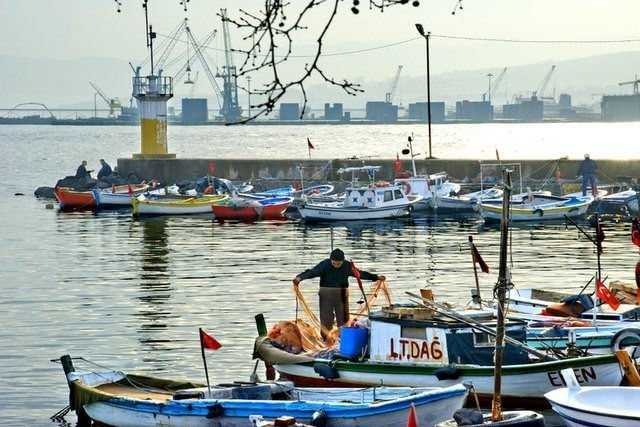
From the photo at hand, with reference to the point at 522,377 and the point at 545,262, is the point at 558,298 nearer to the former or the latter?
the point at 522,377

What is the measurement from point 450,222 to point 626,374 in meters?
41.5

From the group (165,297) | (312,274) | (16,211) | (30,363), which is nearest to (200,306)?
(165,297)

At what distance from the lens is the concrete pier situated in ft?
247

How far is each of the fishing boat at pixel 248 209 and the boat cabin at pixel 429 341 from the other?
41708mm

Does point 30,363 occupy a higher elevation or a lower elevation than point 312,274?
lower

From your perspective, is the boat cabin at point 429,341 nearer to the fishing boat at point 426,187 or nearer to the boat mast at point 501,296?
the boat mast at point 501,296

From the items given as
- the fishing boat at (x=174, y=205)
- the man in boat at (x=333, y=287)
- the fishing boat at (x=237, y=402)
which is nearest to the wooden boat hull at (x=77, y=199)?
the fishing boat at (x=174, y=205)

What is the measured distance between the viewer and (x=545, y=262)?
160 feet

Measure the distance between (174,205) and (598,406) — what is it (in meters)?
49.7

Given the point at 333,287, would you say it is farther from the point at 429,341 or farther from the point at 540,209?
the point at 540,209

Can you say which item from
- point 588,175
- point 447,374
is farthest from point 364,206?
point 447,374

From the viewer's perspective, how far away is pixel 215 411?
22.9 meters

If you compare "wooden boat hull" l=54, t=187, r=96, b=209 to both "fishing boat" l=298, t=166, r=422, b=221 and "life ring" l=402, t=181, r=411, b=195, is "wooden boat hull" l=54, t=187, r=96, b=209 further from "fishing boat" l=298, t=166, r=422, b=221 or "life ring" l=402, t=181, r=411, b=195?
"life ring" l=402, t=181, r=411, b=195

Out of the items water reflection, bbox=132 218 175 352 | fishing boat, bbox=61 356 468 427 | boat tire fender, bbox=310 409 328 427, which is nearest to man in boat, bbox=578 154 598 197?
water reflection, bbox=132 218 175 352
